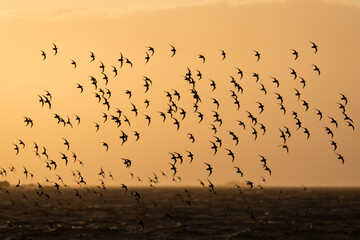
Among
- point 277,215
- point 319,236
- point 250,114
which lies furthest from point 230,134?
point 277,215

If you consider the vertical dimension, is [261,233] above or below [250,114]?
below

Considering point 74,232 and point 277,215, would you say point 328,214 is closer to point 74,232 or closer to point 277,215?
point 277,215

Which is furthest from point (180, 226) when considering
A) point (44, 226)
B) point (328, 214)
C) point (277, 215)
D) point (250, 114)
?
point (250, 114)

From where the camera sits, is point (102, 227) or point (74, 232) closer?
point (74, 232)

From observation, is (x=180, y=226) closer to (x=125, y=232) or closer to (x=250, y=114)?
(x=125, y=232)

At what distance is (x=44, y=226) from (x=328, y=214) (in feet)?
188

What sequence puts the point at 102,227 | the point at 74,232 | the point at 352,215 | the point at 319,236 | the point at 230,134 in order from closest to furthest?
the point at 230,134
the point at 319,236
the point at 74,232
the point at 102,227
the point at 352,215

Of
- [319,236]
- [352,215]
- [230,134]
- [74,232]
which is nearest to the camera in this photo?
[230,134]

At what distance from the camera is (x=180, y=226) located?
103 metres

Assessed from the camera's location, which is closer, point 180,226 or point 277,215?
point 180,226

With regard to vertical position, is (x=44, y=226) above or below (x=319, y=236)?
above

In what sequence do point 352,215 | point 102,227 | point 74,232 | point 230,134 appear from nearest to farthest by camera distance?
point 230,134, point 74,232, point 102,227, point 352,215

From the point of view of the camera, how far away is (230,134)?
50.8 metres

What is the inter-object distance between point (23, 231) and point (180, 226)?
24801mm
